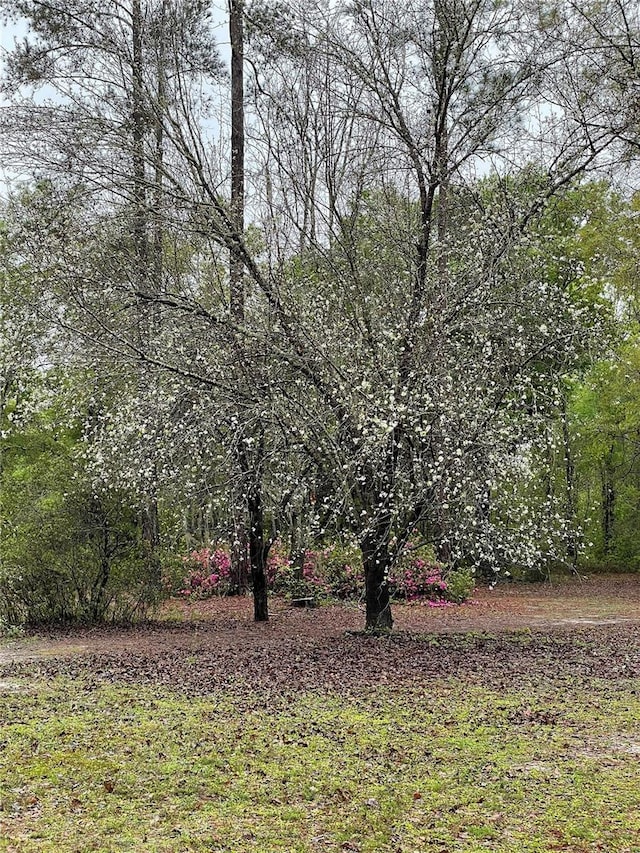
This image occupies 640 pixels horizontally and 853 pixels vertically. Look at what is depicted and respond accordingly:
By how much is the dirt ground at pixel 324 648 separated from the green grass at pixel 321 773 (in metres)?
0.97

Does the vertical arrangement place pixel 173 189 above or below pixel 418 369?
above

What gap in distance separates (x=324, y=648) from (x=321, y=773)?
4.40 m

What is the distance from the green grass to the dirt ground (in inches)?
38.0

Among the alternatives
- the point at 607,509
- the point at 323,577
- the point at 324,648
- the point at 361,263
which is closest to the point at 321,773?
the point at 324,648

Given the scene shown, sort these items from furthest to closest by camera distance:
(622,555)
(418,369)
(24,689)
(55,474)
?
1. (622,555)
2. (55,474)
3. (418,369)
4. (24,689)

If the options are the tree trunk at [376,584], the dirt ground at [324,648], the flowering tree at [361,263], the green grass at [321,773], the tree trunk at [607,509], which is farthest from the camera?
the tree trunk at [607,509]

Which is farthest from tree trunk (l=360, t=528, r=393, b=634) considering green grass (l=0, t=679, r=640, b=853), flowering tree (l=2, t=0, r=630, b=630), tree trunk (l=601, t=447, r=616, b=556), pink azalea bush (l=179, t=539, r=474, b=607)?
tree trunk (l=601, t=447, r=616, b=556)

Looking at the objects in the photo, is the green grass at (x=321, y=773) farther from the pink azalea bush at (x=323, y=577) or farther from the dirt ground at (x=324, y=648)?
the pink azalea bush at (x=323, y=577)

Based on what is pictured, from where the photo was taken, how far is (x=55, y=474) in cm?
1031

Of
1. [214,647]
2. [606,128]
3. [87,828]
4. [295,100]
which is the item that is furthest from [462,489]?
[87,828]

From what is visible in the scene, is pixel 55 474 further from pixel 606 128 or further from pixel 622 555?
pixel 622 555

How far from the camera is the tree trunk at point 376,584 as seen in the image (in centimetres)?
894

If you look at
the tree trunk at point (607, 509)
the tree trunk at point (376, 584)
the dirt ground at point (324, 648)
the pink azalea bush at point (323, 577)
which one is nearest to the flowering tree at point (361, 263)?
the tree trunk at point (376, 584)

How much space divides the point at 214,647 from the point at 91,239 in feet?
15.3
